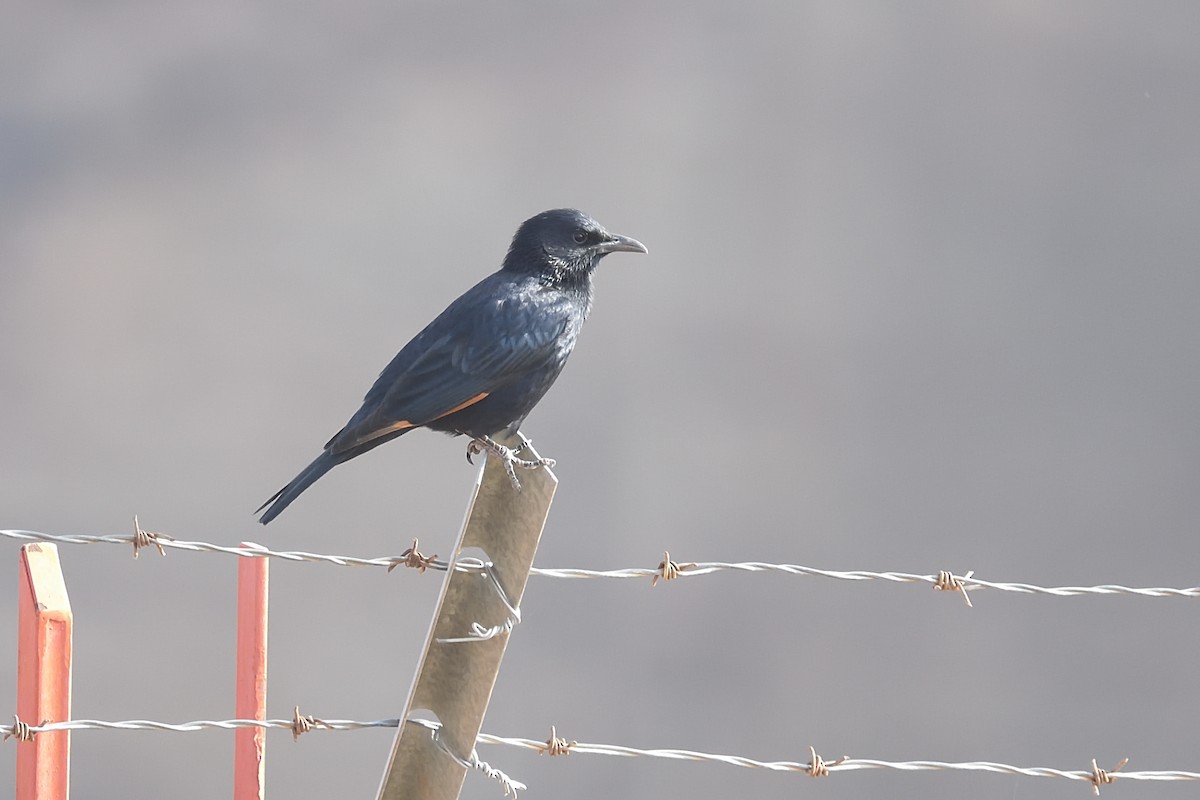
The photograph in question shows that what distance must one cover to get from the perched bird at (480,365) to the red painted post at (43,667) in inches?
18.0

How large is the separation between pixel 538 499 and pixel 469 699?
29cm

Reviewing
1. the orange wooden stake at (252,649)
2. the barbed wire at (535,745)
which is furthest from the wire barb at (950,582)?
the orange wooden stake at (252,649)

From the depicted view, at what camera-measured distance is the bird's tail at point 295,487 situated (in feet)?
7.13

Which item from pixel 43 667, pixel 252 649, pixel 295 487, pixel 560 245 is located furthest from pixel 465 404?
pixel 43 667

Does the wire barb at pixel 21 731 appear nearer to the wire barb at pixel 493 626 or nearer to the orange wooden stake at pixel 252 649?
the orange wooden stake at pixel 252 649

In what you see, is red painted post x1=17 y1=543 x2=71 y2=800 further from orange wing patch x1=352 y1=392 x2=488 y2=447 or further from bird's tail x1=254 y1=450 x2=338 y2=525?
orange wing patch x1=352 y1=392 x2=488 y2=447

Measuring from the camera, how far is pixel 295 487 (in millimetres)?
2236

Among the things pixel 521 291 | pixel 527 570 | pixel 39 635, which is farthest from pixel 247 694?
pixel 521 291

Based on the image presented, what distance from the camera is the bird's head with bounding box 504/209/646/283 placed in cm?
273

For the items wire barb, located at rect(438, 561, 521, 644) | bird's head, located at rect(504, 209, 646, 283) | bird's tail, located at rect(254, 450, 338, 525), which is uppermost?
bird's head, located at rect(504, 209, 646, 283)

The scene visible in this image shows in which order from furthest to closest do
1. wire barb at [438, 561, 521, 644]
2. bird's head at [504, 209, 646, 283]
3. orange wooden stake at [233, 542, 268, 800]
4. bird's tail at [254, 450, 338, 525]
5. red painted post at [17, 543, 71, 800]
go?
bird's head at [504, 209, 646, 283] → bird's tail at [254, 450, 338, 525] → orange wooden stake at [233, 542, 268, 800] → red painted post at [17, 543, 71, 800] → wire barb at [438, 561, 521, 644]

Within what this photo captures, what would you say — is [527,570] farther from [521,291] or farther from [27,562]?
[521,291]

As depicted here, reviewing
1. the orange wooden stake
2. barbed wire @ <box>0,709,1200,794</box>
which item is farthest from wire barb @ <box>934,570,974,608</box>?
the orange wooden stake

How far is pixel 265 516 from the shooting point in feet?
7.05
